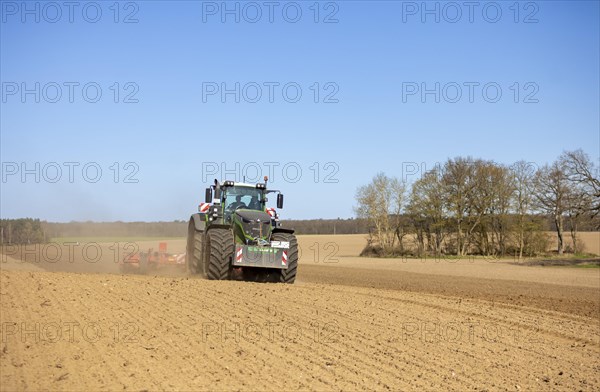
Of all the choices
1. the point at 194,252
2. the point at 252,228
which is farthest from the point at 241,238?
the point at 194,252

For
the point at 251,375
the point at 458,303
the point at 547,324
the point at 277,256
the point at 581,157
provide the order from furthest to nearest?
1. the point at 581,157
2. the point at 277,256
3. the point at 458,303
4. the point at 547,324
5. the point at 251,375

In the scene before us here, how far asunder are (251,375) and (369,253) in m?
48.5

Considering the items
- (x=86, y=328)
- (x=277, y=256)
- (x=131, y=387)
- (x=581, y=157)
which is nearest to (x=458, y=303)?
(x=277, y=256)

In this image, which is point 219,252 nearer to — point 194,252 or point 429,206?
point 194,252

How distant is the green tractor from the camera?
15883 millimetres

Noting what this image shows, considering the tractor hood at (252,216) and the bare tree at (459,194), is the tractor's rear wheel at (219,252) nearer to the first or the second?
the tractor hood at (252,216)

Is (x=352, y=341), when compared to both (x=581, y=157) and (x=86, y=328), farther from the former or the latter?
(x=581, y=157)

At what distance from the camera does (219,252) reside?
15859 mm

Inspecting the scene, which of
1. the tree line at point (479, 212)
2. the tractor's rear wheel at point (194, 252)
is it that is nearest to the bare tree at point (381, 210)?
the tree line at point (479, 212)

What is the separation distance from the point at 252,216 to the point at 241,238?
0.65m

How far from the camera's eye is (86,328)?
9.22m

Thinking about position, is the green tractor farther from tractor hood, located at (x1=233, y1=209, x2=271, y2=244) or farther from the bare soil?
the bare soil

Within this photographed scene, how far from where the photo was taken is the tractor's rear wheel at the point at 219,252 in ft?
51.8

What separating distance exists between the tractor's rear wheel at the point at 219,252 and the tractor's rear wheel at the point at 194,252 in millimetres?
1369
